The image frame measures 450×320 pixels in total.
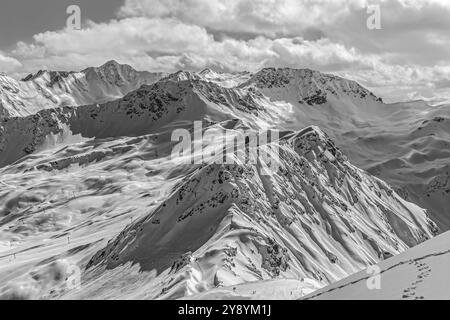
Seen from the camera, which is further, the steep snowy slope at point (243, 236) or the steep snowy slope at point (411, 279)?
the steep snowy slope at point (243, 236)

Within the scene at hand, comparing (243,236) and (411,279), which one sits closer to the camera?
(411,279)

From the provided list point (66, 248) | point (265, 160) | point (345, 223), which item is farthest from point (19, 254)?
point (345, 223)

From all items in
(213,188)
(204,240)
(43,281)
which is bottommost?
(43,281)

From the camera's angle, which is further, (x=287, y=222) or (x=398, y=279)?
(x=287, y=222)

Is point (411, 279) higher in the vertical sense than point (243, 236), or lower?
higher

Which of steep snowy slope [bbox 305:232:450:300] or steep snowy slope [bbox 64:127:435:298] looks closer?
steep snowy slope [bbox 305:232:450:300]

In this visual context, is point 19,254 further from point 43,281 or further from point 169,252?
point 169,252
